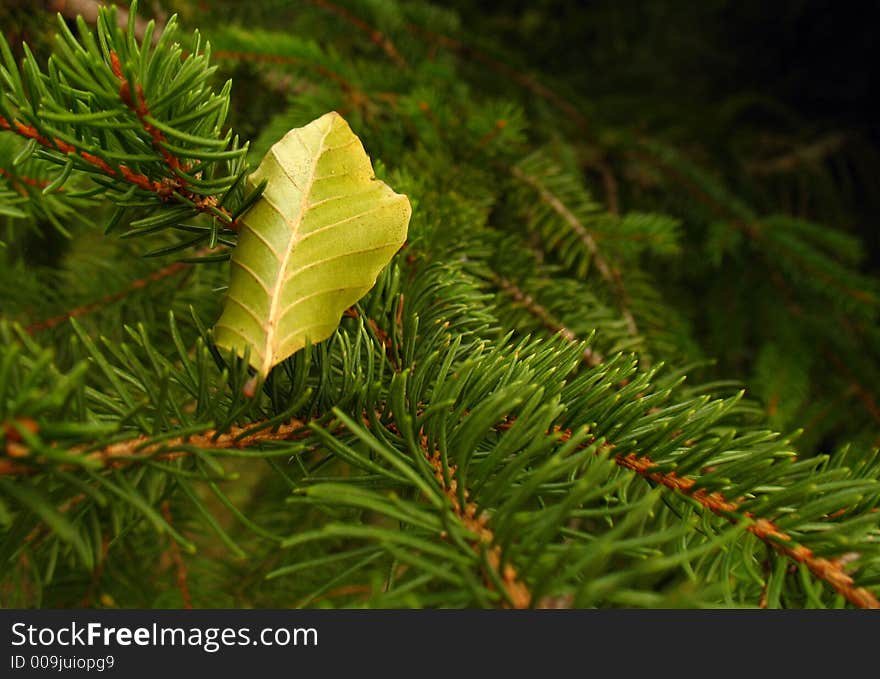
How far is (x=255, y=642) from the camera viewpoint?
0.24m

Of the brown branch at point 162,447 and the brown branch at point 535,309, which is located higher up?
the brown branch at point 535,309

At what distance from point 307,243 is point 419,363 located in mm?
86

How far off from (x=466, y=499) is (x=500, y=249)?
29 centimetres

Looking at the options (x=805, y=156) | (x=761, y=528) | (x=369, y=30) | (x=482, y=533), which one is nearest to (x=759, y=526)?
(x=761, y=528)

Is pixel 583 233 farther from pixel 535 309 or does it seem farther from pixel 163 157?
pixel 163 157

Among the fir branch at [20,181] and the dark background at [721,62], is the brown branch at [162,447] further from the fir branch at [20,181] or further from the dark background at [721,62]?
the dark background at [721,62]

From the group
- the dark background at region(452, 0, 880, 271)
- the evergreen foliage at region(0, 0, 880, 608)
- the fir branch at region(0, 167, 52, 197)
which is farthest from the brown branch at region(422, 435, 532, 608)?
the dark background at region(452, 0, 880, 271)

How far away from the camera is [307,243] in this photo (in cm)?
28

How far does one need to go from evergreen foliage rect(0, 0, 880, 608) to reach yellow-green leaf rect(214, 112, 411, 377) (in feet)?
0.05

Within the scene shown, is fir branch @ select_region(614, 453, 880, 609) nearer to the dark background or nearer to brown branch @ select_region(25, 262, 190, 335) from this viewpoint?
brown branch @ select_region(25, 262, 190, 335)

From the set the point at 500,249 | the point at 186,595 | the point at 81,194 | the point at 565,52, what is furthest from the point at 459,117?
the point at 565,52

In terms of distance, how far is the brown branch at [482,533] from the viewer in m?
0.21

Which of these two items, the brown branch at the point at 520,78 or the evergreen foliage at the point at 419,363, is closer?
the evergreen foliage at the point at 419,363

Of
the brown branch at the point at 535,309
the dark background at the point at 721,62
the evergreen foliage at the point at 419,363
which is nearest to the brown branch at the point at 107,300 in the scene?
the evergreen foliage at the point at 419,363
